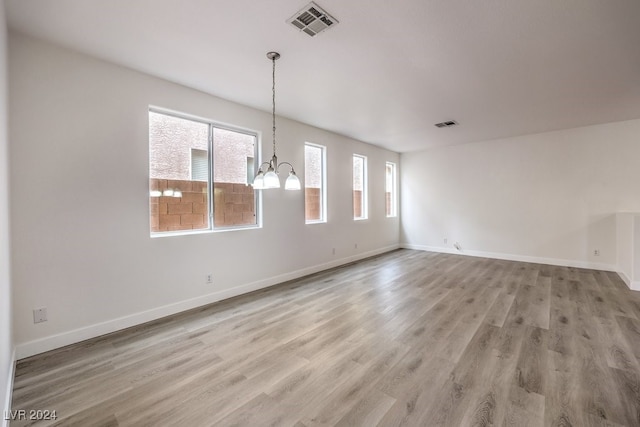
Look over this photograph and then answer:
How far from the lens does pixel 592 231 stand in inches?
211

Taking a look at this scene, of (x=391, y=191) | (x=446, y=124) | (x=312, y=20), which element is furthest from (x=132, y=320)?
(x=391, y=191)

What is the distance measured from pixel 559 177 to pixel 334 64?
567cm

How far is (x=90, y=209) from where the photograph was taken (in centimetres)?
275

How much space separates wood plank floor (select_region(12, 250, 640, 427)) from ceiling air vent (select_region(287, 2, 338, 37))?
288 centimetres

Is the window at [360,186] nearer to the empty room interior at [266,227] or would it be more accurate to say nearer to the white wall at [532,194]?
the empty room interior at [266,227]

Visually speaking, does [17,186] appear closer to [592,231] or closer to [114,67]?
[114,67]

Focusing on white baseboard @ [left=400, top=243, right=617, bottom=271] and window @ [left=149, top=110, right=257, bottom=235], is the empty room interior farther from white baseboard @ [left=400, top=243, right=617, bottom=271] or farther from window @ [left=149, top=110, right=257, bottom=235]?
white baseboard @ [left=400, top=243, right=617, bottom=271]

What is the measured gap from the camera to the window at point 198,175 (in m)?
3.31

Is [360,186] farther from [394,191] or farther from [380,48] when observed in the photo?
[380,48]

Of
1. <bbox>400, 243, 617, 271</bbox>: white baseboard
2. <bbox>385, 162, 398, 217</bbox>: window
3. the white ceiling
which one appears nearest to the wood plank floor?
<bbox>400, 243, 617, 271</bbox>: white baseboard

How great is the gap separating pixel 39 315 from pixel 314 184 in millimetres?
4119

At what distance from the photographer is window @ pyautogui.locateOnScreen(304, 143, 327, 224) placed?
5215 mm

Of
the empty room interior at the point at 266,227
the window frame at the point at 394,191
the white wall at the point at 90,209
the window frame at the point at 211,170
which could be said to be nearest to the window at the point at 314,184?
the empty room interior at the point at 266,227

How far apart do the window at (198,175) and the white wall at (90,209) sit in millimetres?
175
